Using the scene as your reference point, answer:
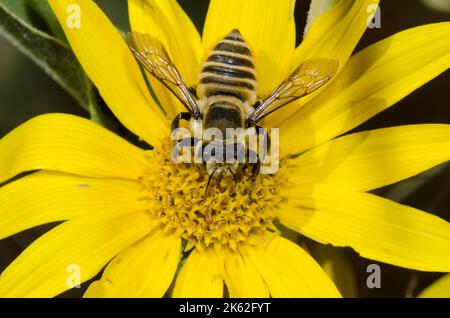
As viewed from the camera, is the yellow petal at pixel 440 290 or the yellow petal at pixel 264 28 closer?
the yellow petal at pixel 440 290

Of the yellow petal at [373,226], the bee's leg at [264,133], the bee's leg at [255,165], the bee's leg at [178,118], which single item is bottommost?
the yellow petal at [373,226]

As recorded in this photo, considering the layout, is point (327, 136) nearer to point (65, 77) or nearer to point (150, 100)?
point (150, 100)

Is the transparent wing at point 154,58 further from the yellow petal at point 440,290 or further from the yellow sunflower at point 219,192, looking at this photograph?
the yellow petal at point 440,290

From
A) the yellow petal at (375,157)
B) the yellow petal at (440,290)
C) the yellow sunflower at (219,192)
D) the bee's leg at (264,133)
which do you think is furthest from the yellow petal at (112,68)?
the yellow petal at (440,290)

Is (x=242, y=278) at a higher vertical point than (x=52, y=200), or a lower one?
lower

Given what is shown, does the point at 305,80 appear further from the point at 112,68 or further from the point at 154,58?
the point at 112,68

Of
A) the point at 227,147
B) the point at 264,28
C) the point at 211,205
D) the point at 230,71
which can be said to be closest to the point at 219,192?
the point at 211,205

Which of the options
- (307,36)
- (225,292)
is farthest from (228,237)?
(307,36)
